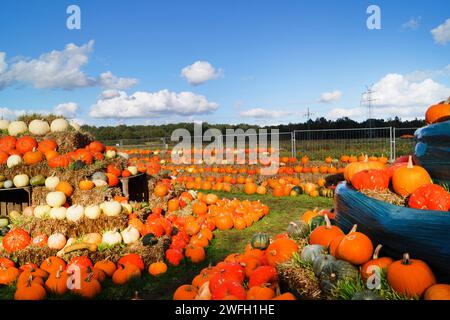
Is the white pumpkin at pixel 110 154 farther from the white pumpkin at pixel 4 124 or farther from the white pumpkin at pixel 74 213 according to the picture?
the white pumpkin at pixel 4 124

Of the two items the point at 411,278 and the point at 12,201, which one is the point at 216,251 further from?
the point at 12,201

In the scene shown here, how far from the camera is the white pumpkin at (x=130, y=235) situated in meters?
6.10

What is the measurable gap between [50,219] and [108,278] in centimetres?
172

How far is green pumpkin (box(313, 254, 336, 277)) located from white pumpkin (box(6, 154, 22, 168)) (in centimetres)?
646

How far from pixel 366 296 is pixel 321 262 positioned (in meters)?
0.61

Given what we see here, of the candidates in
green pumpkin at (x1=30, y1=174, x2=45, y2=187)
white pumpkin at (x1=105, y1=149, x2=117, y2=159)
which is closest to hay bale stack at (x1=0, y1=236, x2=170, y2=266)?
green pumpkin at (x1=30, y1=174, x2=45, y2=187)

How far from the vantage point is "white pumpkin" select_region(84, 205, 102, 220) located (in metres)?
6.39

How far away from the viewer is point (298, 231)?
461cm

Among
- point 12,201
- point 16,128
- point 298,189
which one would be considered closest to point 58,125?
point 16,128

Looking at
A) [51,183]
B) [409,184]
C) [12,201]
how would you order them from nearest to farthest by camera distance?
[409,184] < [51,183] < [12,201]

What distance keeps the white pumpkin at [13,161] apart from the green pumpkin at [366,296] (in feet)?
22.9

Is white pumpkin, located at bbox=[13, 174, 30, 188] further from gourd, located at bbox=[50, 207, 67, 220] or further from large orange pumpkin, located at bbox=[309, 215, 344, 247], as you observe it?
large orange pumpkin, located at bbox=[309, 215, 344, 247]

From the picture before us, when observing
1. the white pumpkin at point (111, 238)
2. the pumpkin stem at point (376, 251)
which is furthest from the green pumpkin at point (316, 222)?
the white pumpkin at point (111, 238)
